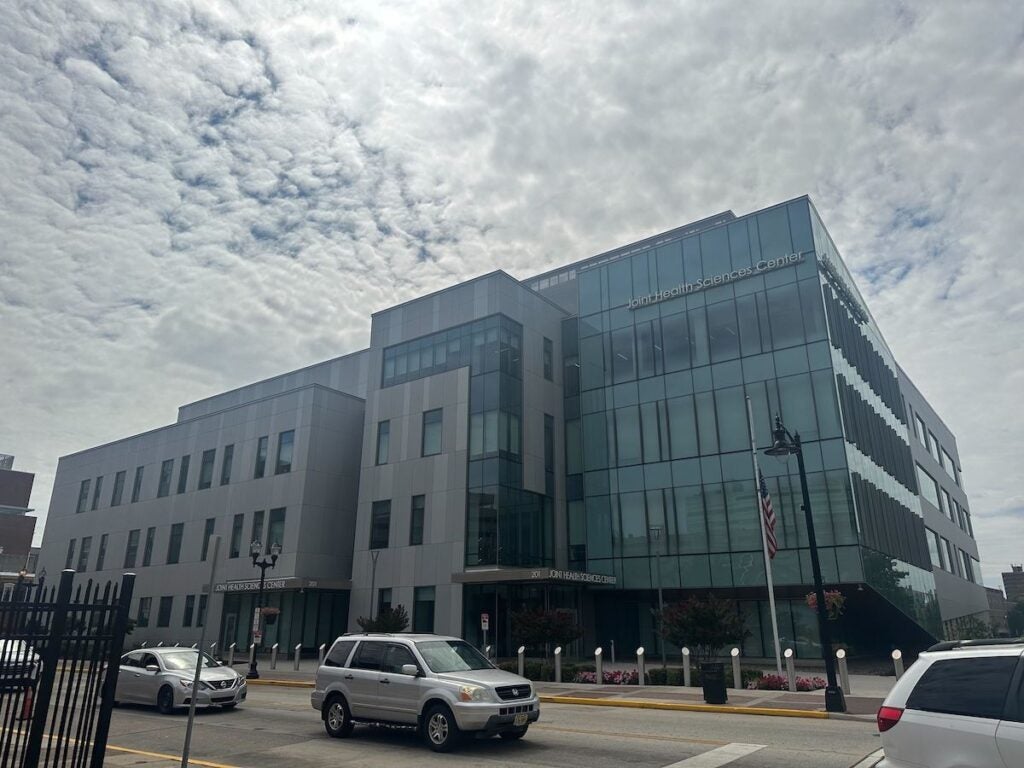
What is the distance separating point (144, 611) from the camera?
Answer: 49031mm

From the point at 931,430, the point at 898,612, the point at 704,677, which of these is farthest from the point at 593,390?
the point at 931,430

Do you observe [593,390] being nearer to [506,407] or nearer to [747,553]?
[506,407]

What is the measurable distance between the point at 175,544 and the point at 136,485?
7963 mm

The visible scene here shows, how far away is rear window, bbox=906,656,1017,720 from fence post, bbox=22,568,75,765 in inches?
311

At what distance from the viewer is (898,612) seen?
112 feet

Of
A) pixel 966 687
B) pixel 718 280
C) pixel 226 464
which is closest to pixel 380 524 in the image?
pixel 226 464

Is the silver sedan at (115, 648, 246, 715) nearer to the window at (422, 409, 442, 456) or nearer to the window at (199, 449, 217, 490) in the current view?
the window at (422, 409, 442, 456)

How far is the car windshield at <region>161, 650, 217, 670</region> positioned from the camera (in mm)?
17573

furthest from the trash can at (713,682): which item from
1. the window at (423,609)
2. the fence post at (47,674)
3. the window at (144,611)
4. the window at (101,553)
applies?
the window at (101,553)

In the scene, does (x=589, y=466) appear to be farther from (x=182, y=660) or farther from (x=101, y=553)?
(x=101, y=553)

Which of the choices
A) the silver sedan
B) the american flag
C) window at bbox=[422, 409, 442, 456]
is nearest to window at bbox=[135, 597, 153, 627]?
window at bbox=[422, 409, 442, 456]

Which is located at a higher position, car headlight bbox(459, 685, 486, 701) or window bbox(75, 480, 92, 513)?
window bbox(75, 480, 92, 513)

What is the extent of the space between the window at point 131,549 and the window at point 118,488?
3452 millimetres

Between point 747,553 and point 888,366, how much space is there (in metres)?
22.5
